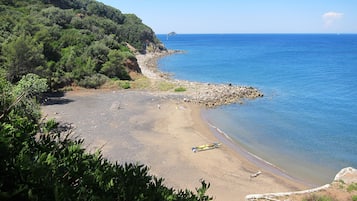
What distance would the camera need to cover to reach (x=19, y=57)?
1243 inches

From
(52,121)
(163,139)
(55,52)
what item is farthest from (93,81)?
(52,121)

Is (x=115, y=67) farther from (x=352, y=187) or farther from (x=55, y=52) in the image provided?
(x=352, y=187)

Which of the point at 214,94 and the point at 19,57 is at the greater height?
the point at 19,57

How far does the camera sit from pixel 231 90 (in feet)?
144

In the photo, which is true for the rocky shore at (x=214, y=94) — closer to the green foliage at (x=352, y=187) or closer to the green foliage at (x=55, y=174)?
the green foliage at (x=352, y=187)

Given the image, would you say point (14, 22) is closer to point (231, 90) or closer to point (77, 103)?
point (77, 103)

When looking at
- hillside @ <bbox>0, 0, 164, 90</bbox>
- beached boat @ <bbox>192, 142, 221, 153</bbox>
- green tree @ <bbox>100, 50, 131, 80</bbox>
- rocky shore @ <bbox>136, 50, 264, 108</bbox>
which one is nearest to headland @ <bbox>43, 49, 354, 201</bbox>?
rocky shore @ <bbox>136, 50, 264, 108</bbox>

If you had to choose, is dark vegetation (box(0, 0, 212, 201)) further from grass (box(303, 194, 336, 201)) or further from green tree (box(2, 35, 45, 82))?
grass (box(303, 194, 336, 201))


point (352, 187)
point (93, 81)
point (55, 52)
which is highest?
point (55, 52)

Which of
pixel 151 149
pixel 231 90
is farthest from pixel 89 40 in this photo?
pixel 151 149

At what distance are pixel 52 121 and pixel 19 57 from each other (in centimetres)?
2792

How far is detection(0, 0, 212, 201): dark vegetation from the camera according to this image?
5.10 metres

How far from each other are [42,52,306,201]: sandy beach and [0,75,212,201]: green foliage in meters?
4.88

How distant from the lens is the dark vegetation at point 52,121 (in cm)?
510
